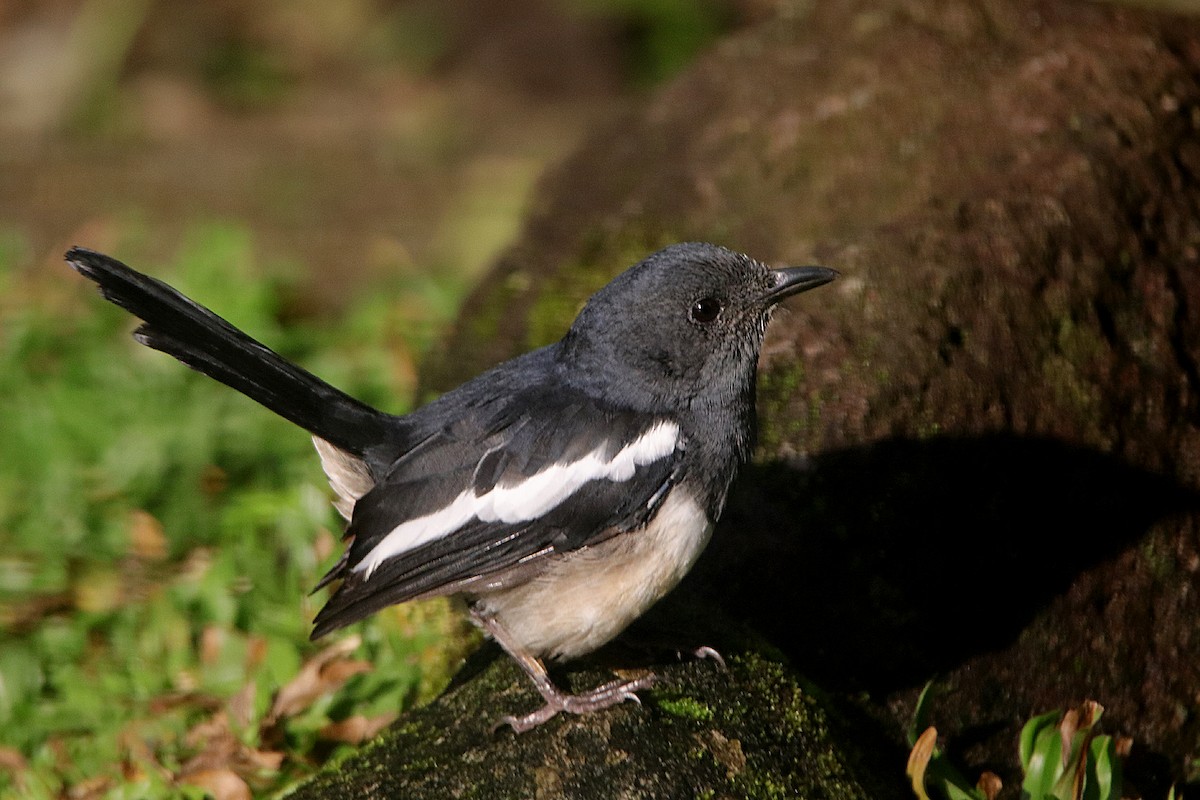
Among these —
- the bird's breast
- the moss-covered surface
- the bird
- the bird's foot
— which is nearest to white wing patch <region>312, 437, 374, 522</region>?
the bird

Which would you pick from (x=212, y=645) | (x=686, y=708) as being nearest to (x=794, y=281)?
(x=686, y=708)

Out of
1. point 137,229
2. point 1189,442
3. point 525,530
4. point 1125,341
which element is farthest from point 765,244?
point 137,229

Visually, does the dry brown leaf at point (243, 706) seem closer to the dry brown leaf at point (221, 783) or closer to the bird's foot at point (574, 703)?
the dry brown leaf at point (221, 783)

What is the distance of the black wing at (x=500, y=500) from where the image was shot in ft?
11.0

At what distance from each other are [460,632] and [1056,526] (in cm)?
187

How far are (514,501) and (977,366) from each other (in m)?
1.61

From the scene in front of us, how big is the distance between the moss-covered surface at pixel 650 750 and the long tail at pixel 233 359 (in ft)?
2.51

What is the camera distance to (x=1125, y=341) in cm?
421

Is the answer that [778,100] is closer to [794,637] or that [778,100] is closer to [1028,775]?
[794,637]

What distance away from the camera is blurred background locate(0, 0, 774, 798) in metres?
4.09

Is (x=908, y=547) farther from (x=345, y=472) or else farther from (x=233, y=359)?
(x=233, y=359)

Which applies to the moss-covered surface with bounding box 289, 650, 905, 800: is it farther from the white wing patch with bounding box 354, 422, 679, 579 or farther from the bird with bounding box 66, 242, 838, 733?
the white wing patch with bounding box 354, 422, 679, 579

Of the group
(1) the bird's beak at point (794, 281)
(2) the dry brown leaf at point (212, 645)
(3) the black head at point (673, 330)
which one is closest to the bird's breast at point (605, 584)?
(3) the black head at point (673, 330)

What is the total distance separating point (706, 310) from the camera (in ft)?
11.7
